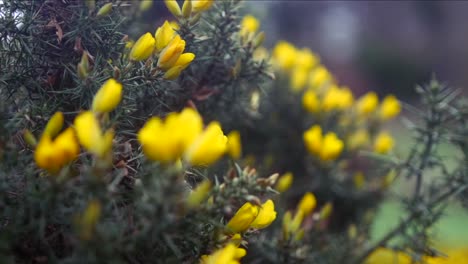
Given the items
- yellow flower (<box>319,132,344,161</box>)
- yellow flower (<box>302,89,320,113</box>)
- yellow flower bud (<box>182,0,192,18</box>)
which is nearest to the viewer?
yellow flower bud (<box>182,0,192,18</box>)

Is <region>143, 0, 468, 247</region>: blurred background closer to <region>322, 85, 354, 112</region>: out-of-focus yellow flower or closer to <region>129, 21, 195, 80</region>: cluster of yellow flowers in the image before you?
<region>322, 85, 354, 112</region>: out-of-focus yellow flower

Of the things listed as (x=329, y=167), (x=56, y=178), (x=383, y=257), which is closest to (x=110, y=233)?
(x=56, y=178)

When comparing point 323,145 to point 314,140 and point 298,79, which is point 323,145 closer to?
point 314,140

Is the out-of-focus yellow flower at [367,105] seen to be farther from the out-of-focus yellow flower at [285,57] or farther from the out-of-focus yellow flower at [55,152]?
the out-of-focus yellow flower at [55,152]

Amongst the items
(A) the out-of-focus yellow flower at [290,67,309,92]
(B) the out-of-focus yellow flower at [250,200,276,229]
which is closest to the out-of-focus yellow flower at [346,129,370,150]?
(A) the out-of-focus yellow flower at [290,67,309,92]

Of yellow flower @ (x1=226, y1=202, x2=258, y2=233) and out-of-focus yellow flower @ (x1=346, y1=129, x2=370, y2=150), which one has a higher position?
yellow flower @ (x1=226, y1=202, x2=258, y2=233)

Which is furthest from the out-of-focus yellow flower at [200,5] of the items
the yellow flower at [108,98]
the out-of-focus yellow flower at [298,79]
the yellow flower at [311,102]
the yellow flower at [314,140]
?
the out-of-focus yellow flower at [298,79]

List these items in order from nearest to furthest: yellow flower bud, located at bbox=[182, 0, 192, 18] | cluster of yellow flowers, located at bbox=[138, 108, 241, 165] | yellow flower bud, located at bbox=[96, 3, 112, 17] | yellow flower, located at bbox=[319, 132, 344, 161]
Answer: cluster of yellow flowers, located at bbox=[138, 108, 241, 165], yellow flower bud, located at bbox=[96, 3, 112, 17], yellow flower bud, located at bbox=[182, 0, 192, 18], yellow flower, located at bbox=[319, 132, 344, 161]

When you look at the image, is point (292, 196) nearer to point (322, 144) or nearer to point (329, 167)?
point (329, 167)
